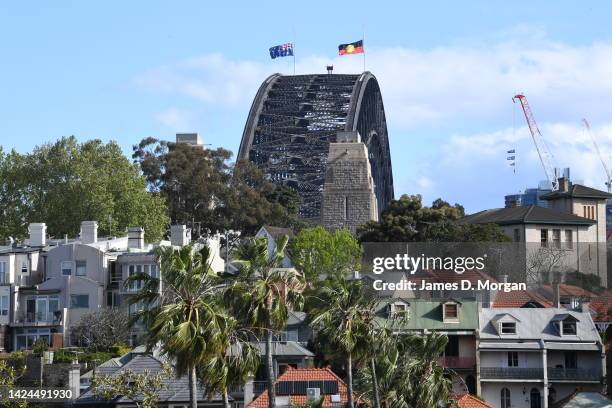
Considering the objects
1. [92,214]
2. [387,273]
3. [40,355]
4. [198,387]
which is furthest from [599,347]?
[92,214]

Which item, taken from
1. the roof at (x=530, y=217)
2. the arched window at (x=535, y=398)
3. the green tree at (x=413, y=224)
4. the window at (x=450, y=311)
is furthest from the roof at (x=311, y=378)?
the roof at (x=530, y=217)

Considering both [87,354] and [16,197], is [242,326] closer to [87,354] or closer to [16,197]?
[87,354]

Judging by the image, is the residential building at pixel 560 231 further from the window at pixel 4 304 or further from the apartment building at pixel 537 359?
the window at pixel 4 304

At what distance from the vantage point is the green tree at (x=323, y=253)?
153m

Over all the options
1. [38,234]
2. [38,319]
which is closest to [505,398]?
[38,319]

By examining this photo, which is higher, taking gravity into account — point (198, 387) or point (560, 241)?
point (560, 241)

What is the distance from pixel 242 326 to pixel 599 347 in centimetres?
3978

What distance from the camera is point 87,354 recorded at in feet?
380

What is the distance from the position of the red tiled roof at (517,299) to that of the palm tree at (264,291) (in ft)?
139

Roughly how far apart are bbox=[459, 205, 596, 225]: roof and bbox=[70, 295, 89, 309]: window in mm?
46306

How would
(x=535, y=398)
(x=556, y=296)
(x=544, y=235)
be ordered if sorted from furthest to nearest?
(x=544, y=235), (x=556, y=296), (x=535, y=398)

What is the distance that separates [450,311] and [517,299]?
8.81 meters

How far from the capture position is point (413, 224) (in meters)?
174

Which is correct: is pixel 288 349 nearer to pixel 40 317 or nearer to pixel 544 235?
pixel 40 317
